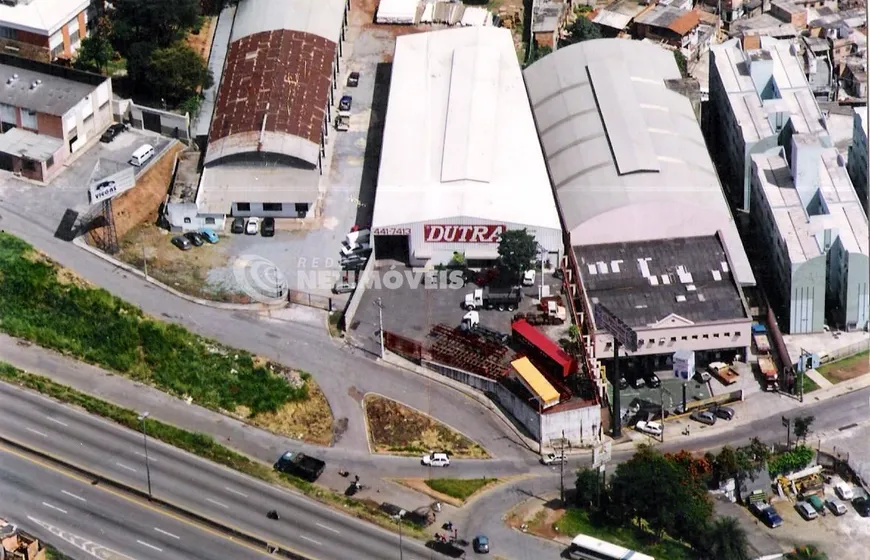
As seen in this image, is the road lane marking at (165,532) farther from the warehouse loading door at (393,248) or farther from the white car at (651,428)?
the white car at (651,428)

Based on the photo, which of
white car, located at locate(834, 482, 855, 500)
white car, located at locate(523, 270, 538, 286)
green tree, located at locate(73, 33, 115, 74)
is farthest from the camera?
green tree, located at locate(73, 33, 115, 74)

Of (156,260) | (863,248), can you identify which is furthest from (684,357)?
(156,260)

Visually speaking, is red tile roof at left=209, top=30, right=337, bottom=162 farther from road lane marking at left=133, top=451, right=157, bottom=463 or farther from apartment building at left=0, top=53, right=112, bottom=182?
road lane marking at left=133, top=451, right=157, bottom=463

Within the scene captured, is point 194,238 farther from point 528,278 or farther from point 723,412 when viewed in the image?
point 723,412

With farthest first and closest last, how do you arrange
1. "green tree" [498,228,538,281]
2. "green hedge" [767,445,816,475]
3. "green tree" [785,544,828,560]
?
"green tree" [498,228,538,281] < "green hedge" [767,445,816,475] < "green tree" [785,544,828,560]

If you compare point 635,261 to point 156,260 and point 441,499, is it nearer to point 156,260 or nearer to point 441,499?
point 441,499

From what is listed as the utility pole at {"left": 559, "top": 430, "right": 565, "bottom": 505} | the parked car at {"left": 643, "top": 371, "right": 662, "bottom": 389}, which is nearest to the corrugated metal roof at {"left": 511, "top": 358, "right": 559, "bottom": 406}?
the utility pole at {"left": 559, "top": 430, "right": 565, "bottom": 505}
